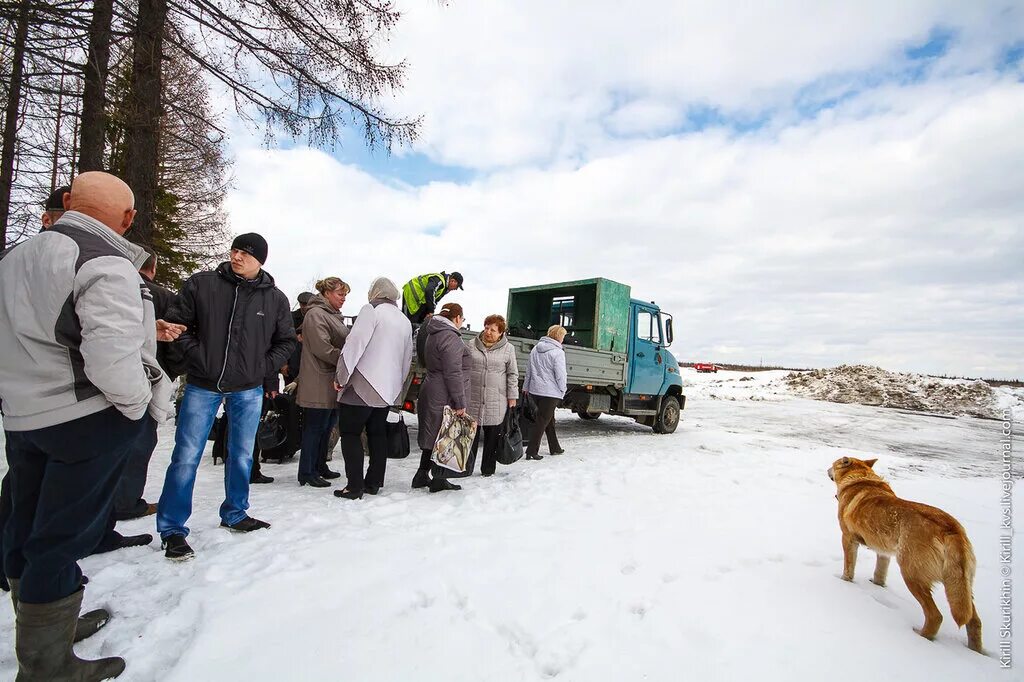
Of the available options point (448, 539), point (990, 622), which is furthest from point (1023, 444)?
point (448, 539)

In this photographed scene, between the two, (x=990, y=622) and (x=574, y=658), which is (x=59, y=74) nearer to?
(x=574, y=658)

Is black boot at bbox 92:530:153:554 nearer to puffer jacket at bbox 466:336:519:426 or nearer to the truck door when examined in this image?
puffer jacket at bbox 466:336:519:426

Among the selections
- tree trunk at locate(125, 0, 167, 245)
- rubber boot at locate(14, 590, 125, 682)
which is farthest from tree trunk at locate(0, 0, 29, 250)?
rubber boot at locate(14, 590, 125, 682)

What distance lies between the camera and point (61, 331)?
165 cm

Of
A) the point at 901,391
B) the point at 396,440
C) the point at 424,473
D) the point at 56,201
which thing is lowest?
Answer: the point at 424,473

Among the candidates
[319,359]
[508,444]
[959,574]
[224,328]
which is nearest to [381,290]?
[319,359]

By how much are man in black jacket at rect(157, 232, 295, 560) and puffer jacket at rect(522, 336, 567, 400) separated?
386 cm

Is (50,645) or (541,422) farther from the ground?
(541,422)

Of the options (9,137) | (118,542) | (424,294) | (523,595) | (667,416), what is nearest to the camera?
(523,595)

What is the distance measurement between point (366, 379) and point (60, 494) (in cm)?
232

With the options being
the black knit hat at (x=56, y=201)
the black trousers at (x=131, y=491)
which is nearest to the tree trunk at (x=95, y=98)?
the black knit hat at (x=56, y=201)

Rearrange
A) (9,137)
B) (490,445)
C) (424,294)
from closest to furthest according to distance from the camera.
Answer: (490,445), (424,294), (9,137)

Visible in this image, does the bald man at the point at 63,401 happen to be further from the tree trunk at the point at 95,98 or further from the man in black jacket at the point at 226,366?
the tree trunk at the point at 95,98

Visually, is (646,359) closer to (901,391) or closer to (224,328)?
(224,328)
